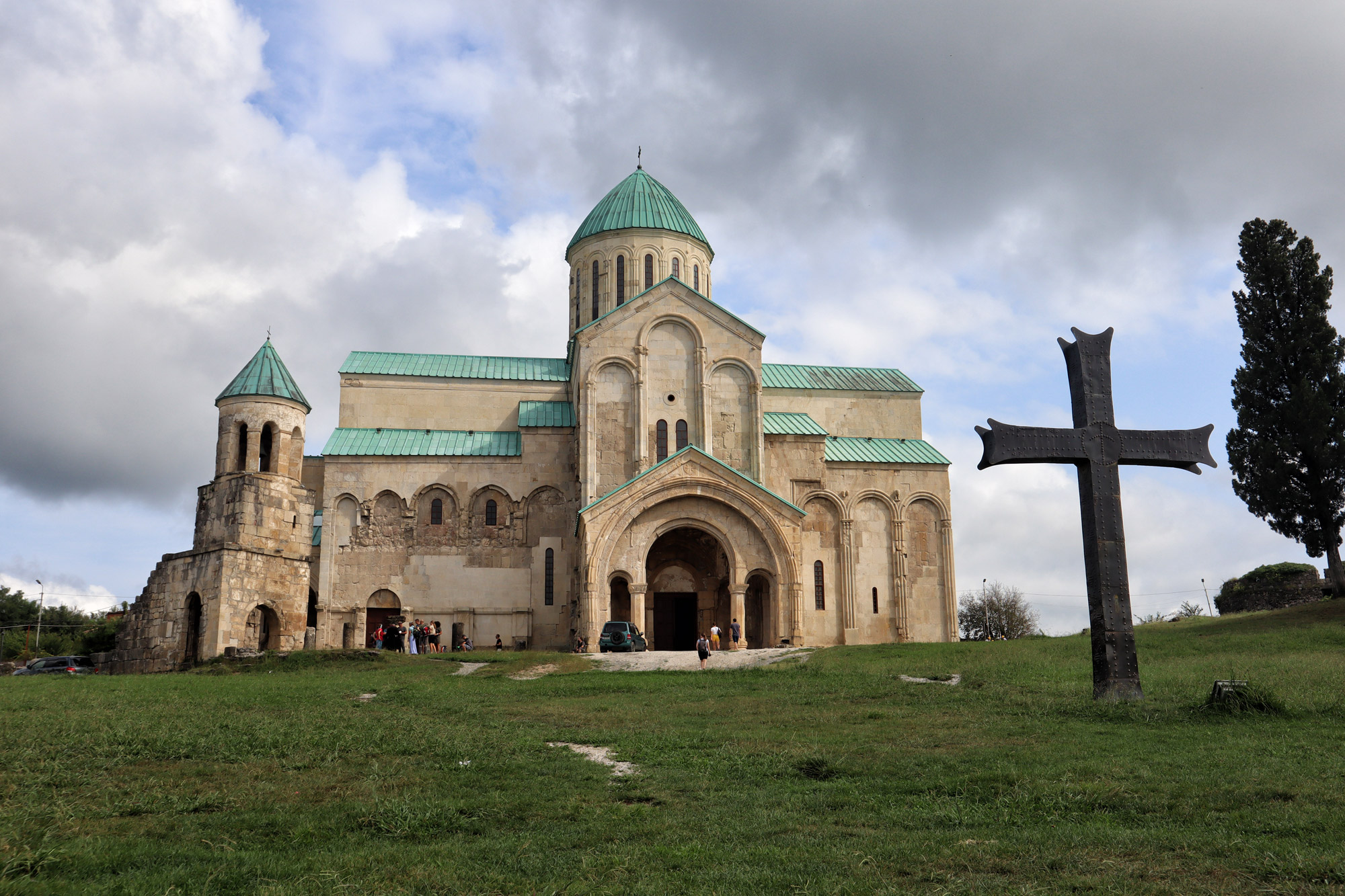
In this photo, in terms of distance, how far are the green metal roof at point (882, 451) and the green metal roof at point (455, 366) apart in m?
10.3

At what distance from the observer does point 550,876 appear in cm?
622

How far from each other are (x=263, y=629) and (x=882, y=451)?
2182 cm

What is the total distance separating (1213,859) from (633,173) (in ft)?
120

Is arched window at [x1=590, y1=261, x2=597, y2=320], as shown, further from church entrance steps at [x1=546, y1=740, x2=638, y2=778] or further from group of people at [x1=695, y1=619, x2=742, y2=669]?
church entrance steps at [x1=546, y1=740, x2=638, y2=778]

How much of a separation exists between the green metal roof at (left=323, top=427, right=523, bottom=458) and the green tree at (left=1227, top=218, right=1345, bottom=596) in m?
22.1

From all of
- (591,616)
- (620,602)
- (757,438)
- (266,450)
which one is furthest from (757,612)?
(266,450)

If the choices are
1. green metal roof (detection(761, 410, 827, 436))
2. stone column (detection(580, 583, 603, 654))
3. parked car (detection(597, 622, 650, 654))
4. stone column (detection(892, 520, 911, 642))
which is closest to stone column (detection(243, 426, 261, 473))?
stone column (detection(580, 583, 603, 654))

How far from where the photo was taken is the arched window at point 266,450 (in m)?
31.9

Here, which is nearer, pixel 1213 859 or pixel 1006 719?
pixel 1213 859

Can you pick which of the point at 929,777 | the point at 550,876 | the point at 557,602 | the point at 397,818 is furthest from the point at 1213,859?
the point at 557,602

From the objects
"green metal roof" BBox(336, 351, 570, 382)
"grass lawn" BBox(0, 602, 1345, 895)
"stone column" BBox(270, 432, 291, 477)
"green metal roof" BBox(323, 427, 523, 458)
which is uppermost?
"green metal roof" BBox(336, 351, 570, 382)

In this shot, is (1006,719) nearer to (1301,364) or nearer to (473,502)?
(1301,364)

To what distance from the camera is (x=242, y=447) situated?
104 ft

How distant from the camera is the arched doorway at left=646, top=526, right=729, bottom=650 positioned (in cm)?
3206
